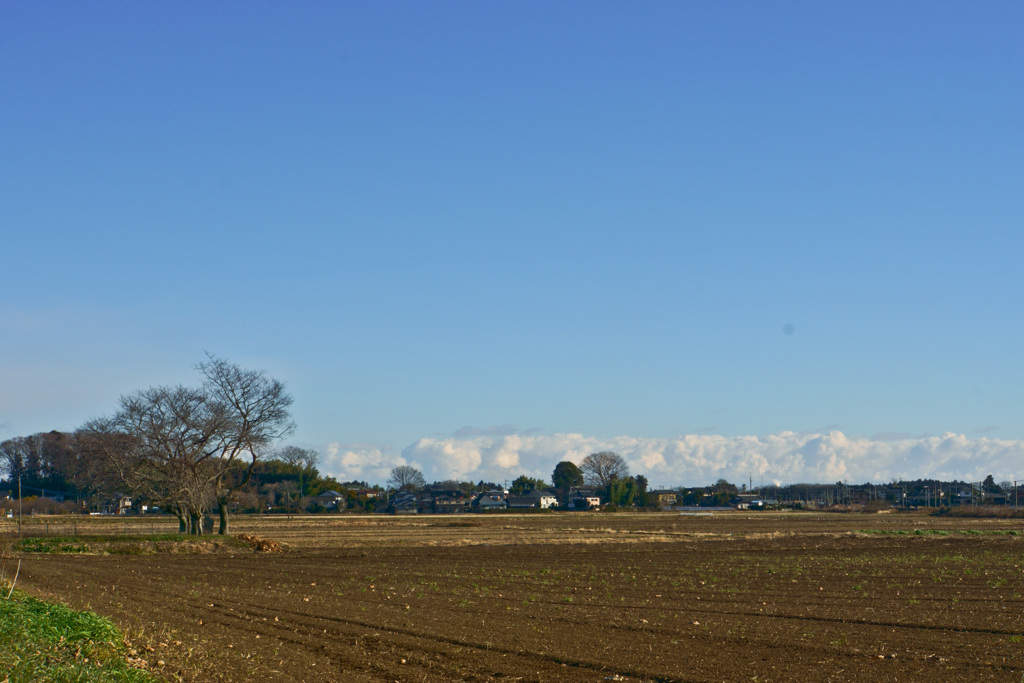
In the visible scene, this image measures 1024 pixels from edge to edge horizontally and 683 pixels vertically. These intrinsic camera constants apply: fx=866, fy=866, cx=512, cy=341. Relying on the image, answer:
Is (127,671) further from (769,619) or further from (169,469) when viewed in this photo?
(169,469)

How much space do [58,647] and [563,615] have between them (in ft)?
40.1

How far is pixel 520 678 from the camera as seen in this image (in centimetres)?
1334

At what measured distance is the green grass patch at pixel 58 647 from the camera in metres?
10.1

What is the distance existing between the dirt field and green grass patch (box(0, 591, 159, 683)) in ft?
3.29

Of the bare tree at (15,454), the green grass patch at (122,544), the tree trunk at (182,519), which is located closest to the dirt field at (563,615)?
the green grass patch at (122,544)

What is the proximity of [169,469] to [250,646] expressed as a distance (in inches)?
1745

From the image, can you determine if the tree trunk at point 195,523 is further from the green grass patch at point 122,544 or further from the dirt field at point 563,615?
the dirt field at point 563,615

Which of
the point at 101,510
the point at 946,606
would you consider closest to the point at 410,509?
the point at 101,510

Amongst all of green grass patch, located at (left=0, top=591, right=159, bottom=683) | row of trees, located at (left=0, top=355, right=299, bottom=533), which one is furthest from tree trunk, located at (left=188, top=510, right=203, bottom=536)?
green grass patch, located at (left=0, top=591, right=159, bottom=683)

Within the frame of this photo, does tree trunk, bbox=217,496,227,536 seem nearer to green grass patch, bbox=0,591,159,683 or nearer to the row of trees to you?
the row of trees

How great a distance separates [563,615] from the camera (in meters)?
21.2

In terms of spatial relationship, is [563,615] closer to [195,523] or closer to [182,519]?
[195,523]

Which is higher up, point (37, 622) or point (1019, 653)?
point (37, 622)

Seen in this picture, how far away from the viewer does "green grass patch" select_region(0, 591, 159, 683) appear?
1012cm
